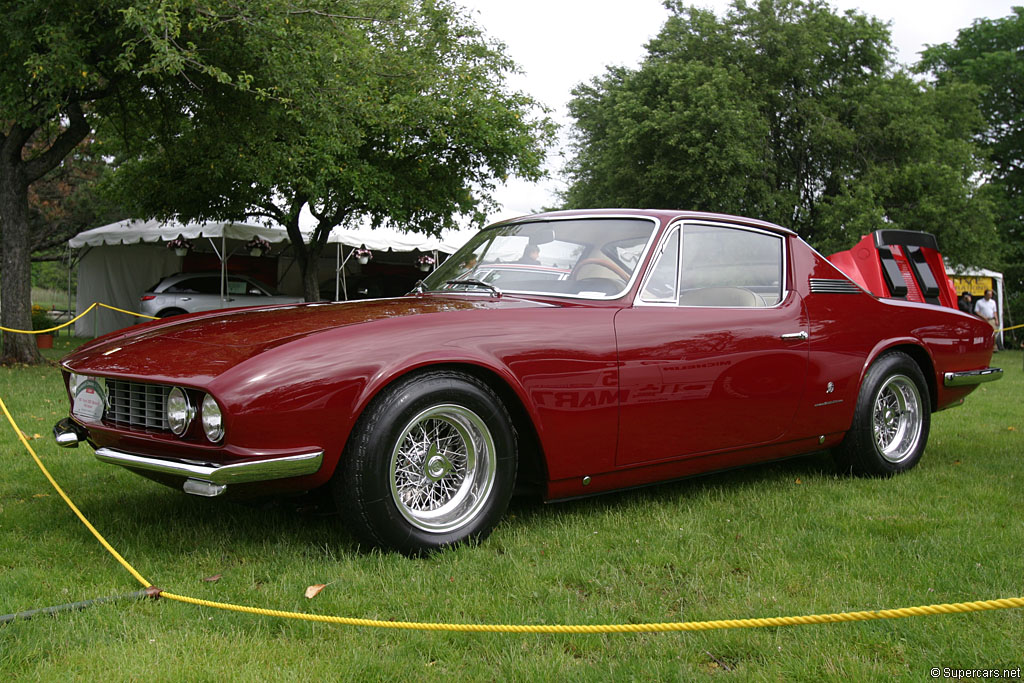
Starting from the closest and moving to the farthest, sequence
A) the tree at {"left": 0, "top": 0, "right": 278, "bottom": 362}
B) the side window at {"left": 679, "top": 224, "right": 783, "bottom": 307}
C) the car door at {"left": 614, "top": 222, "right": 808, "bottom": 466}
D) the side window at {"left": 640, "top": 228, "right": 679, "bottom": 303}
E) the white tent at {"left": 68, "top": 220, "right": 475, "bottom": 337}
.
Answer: the car door at {"left": 614, "top": 222, "right": 808, "bottom": 466} < the side window at {"left": 640, "top": 228, "right": 679, "bottom": 303} < the side window at {"left": 679, "top": 224, "right": 783, "bottom": 307} < the tree at {"left": 0, "top": 0, "right": 278, "bottom": 362} < the white tent at {"left": 68, "top": 220, "right": 475, "bottom": 337}

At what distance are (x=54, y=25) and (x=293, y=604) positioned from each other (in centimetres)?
1037

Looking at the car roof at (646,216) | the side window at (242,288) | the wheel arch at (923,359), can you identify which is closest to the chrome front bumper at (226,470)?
the car roof at (646,216)

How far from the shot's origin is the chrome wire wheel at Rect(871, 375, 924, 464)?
4945 mm

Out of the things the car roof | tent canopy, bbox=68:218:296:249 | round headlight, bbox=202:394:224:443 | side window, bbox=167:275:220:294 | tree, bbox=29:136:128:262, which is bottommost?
round headlight, bbox=202:394:224:443

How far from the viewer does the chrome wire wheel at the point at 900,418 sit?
495 centimetres

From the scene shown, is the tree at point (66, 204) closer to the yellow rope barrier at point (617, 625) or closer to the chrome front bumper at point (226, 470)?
the chrome front bumper at point (226, 470)

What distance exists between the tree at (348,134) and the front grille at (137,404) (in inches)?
348

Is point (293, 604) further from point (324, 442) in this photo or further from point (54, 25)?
point (54, 25)

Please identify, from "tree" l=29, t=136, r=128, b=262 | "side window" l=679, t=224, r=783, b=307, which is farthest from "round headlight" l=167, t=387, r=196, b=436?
"tree" l=29, t=136, r=128, b=262

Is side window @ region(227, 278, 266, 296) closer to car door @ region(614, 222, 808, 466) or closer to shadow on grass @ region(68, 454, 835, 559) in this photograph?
shadow on grass @ region(68, 454, 835, 559)

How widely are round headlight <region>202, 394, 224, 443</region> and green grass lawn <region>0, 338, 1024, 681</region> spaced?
53 centimetres

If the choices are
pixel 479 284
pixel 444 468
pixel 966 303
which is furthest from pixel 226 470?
pixel 966 303

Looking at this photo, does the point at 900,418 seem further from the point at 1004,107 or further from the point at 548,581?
the point at 1004,107

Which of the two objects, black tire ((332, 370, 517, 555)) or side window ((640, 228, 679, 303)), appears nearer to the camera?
black tire ((332, 370, 517, 555))
